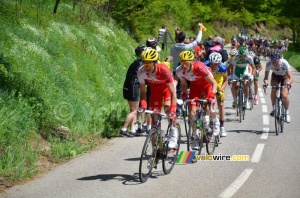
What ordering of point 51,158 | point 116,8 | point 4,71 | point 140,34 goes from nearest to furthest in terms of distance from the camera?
point 51,158 < point 4,71 < point 116,8 < point 140,34

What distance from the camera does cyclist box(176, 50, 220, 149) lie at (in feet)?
33.3

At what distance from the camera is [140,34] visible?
1205 inches

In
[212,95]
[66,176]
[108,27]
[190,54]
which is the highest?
[108,27]

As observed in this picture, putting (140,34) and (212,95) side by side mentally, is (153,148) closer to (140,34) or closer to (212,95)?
(212,95)

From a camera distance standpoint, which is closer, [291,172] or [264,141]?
[291,172]

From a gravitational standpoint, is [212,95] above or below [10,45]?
below

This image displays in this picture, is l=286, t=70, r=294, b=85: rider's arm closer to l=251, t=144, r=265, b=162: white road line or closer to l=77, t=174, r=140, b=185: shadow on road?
l=251, t=144, r=265, b=162: white road line

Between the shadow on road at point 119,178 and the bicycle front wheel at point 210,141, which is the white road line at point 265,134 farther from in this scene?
the shadow on road at point 119,178

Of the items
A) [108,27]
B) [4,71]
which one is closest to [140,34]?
[108,27]

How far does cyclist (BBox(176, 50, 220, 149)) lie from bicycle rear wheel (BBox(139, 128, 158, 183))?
1.75m

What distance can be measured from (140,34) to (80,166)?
21.3 m

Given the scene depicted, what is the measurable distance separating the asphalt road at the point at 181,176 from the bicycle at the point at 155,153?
0.50 ft

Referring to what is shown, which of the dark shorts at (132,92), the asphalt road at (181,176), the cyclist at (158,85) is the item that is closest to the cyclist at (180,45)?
the dark shorts at (132,92)

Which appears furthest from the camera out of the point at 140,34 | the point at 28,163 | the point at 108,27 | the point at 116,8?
the point at 140,34
